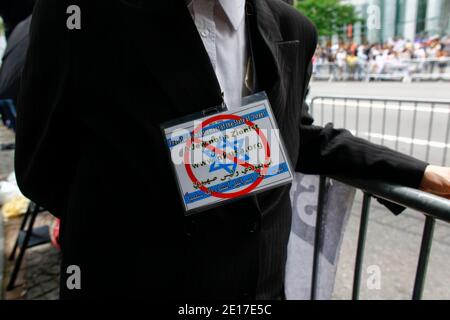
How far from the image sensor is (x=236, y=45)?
1.11 m

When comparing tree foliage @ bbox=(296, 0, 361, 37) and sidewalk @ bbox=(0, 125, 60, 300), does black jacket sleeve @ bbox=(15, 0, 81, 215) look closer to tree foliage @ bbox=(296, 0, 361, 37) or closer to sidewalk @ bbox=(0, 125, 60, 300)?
sidewalk @ bbox=(0, 125, 60, 300)

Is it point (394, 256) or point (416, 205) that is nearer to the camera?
point (416, 205)

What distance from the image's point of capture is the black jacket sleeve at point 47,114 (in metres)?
1.01

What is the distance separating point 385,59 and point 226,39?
15906mm

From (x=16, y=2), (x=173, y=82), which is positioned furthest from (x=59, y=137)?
(x=16, y=2)

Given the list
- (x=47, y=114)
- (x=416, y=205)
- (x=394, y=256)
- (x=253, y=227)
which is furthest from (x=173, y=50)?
(x=394, y=256)

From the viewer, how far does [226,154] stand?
105 centimetres

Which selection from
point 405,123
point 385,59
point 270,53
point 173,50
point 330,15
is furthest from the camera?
point 330,15

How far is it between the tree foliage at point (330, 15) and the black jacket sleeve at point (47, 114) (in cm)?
3040

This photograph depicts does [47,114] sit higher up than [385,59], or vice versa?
[47,114]

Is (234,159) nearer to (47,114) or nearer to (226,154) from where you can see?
(226,154)
